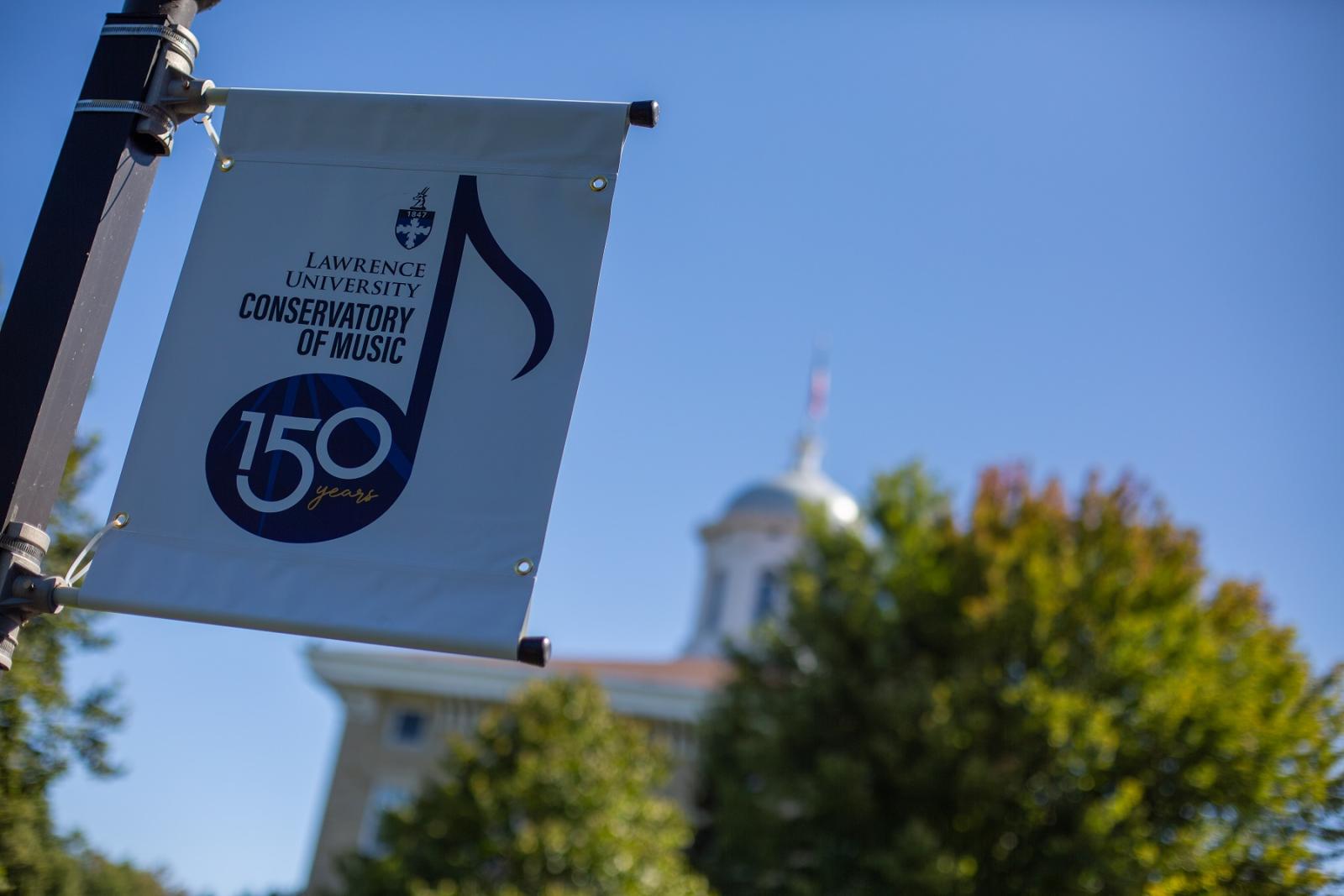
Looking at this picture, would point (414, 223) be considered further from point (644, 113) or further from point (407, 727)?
point (407, 727)

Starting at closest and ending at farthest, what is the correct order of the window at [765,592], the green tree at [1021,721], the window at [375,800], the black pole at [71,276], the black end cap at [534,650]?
1. the black end cap at [534,650]
2. the black pole at [71,276]
3. the green tree at [1021,721]
4. the window at [375,800]
5. the window at [765,592]

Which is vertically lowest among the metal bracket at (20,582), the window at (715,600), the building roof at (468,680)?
the metal bracket at (20,582)

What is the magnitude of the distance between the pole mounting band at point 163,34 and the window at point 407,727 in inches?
1443

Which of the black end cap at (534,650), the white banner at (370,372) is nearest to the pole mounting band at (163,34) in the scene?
the white banner at (370,372)

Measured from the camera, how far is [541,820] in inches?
731

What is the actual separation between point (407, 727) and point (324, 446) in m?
37.2

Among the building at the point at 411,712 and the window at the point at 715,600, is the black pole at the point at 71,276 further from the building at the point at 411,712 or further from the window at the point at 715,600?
the window at the point at 715,600

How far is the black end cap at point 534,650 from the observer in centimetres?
307

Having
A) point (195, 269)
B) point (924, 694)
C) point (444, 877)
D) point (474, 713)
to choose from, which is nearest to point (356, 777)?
point (474, 713)

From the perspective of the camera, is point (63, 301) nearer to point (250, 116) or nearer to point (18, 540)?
point (18, 540)

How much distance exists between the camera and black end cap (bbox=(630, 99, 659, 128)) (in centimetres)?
359

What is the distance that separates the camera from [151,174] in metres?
3.65

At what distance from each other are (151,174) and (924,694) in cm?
1648

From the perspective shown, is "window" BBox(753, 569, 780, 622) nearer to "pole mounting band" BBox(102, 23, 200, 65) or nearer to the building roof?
the building roof
